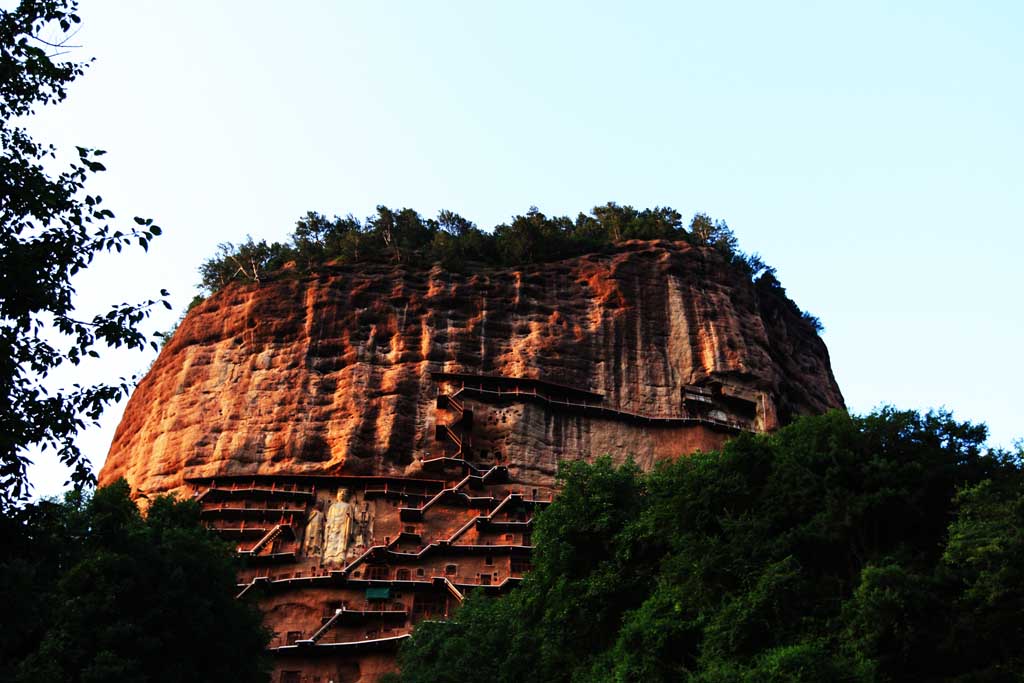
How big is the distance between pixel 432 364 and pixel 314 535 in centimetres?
1054

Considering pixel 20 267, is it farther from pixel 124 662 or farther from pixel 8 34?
pixel 124 662

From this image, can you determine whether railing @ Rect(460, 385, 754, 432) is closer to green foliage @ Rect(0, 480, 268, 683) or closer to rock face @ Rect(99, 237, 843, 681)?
rock face @ Rect(99, 237, 843, 681)

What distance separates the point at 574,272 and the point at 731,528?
3333 cm

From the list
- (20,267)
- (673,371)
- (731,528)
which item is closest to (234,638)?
(731,528)

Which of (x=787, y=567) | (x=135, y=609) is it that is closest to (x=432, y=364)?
(x=135, y=609)

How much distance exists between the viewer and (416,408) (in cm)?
4819

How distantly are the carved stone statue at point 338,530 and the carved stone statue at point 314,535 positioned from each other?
7.5 inches

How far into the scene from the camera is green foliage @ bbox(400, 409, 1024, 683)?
65.1 feet

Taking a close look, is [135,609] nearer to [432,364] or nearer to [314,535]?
[314,535]

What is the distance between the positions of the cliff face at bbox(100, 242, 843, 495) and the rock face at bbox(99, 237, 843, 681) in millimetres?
98

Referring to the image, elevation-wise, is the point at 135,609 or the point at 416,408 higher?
the point at 416,408

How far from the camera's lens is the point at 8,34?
1217 centimetres

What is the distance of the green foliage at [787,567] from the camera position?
19828 millimetres

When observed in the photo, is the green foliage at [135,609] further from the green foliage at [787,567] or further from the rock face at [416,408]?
the rock face at [416,408]
